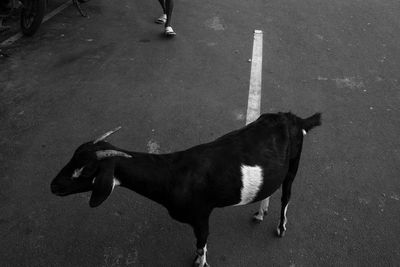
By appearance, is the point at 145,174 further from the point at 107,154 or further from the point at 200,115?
the point at 200,115

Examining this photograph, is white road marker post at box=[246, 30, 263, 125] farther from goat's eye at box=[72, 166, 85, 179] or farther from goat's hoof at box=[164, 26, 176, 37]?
goat's eye at box=[72, 166, 85, 179]

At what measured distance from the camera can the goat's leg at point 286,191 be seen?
312 centimetres

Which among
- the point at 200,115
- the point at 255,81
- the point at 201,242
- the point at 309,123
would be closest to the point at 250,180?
the point at 201,242

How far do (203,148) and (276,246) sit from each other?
1.19m

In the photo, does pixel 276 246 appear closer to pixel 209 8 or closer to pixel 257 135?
pixel 257 135

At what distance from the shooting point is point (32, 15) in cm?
619

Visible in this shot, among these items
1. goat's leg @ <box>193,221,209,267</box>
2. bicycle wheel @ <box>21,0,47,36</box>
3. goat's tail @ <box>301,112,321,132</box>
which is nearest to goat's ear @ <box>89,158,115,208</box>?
goat's leg @ <box>193,221,209,267</box>

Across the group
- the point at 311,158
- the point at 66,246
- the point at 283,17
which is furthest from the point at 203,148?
the point at 283,17

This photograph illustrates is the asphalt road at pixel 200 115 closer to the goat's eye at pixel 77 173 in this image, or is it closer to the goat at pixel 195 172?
the goat at pixel 195 172

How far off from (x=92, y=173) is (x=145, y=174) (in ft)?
1.16

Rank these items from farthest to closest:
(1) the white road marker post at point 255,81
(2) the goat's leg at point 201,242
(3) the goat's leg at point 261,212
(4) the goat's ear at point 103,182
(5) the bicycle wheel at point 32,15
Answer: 1. (5) the bicycle wheel at point 32,15
2. (1) the white road marker post at point 255,81
3. (3) the goat's leg at point 261,212
4. (2) the goat's leg at point 201,242
5. (4) the goat's ear at point 103,182

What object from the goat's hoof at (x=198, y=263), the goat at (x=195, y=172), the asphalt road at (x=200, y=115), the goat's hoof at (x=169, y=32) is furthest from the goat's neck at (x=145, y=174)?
the goat's hoof at (x=169, y=32)

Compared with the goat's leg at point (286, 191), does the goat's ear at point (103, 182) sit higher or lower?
higher

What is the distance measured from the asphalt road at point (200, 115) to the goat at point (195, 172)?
73cm
